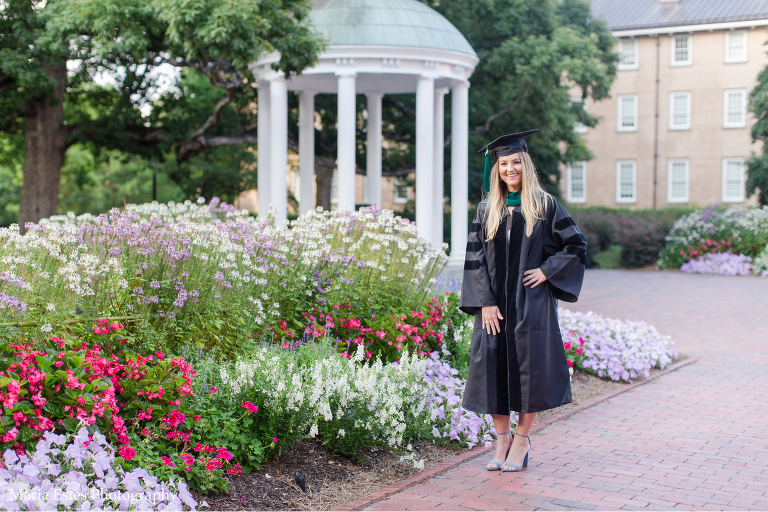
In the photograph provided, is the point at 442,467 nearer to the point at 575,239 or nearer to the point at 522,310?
the point at 522,310

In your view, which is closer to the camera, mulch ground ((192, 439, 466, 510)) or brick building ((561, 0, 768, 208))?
mulch ground ((192, 439, 466, 510))

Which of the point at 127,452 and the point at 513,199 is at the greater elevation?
the point at 513,199

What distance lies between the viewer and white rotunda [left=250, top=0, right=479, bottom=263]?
12.9m

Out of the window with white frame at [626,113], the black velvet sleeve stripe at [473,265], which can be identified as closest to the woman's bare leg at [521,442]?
the black velvet sleeve stripe at [473,265]

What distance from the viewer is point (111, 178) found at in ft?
95.5

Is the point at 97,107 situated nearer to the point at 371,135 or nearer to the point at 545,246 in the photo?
the point at 371,135

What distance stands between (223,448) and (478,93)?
1585 cm

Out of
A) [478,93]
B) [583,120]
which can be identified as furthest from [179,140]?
[583,120]

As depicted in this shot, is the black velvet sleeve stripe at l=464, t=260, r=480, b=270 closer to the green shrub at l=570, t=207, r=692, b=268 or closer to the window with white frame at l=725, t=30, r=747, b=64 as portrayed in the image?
the green shrub at l=570, t=207, r=692, b=268

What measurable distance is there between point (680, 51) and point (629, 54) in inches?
87.9

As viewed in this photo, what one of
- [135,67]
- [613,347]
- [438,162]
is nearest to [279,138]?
[438,162]

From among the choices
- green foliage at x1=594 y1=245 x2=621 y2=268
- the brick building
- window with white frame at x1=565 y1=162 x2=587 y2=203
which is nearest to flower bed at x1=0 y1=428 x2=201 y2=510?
green foliage at x1=594 y1=245 x2=621 y2=268

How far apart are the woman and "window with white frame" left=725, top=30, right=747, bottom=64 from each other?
33.8 meters

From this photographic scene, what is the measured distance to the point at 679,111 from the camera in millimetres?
35094
